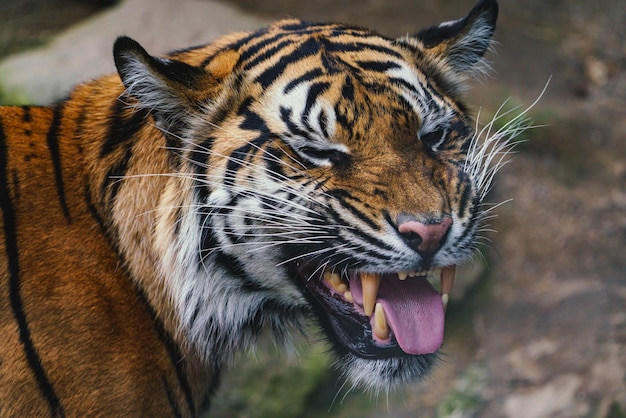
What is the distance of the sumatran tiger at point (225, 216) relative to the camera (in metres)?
1.67

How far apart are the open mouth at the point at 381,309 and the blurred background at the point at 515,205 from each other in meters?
0.33

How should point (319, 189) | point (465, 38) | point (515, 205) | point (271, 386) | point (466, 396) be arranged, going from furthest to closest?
1. point (515, 205)
2. point (466, 396)
3. point (271, 386)
4. point (465, 38)
5. point (319, 189)

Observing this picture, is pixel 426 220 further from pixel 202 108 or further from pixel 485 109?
pixel 485 109

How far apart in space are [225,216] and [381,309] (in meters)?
0.43

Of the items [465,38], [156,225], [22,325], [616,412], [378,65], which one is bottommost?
[616,412]

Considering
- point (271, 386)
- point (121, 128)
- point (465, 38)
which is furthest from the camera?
point (271, 386)

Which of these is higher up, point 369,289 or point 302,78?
point 302,78

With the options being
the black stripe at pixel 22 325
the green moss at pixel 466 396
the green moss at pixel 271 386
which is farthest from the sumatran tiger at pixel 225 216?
the green moss at pixel 466 396

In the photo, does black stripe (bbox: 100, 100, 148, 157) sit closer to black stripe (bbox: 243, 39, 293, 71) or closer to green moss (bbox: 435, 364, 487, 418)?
black stripe (bbox: 243, 39, 293, 71)

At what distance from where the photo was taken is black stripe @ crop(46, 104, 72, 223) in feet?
5.95

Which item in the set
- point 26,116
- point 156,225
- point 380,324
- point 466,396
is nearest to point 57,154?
point 26,116

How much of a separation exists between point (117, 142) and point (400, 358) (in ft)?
2.90

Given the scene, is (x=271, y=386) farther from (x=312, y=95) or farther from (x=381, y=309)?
(x=312, y=95)

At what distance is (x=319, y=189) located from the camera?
168cm
